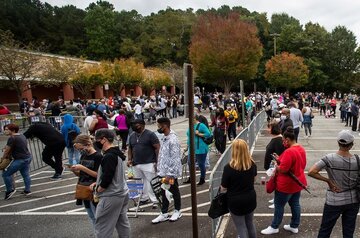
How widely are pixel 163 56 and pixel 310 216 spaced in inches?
2213

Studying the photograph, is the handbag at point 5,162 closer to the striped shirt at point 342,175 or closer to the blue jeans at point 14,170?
the blue jeans at point 14,170

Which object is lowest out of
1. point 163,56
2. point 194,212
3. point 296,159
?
point 194,212

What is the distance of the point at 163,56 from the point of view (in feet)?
198

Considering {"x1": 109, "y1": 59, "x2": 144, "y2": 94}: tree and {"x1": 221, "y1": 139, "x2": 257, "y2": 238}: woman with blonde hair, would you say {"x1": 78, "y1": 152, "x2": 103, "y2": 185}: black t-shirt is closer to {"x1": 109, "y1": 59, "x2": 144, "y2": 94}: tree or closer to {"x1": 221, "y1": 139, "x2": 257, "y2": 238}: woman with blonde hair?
{"x1": 221, "y1": 139, "x2": 257, "y2": 238}: woman with blonde hair

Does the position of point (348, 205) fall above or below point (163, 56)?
below

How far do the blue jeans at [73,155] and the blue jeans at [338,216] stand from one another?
7768mm

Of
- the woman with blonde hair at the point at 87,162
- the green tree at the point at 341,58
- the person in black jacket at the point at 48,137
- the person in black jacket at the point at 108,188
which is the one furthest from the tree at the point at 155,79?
the person in black jacket at the point at 108,188

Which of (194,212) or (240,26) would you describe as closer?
(194,212)

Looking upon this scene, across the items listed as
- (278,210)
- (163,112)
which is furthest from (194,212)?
(163,112)

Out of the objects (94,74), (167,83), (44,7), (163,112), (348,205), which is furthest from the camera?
(44,7)

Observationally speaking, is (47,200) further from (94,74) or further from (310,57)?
(310,57)

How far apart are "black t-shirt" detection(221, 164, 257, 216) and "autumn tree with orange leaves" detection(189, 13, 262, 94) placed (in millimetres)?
29916

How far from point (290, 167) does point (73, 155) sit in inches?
297

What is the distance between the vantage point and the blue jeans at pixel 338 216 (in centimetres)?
403
